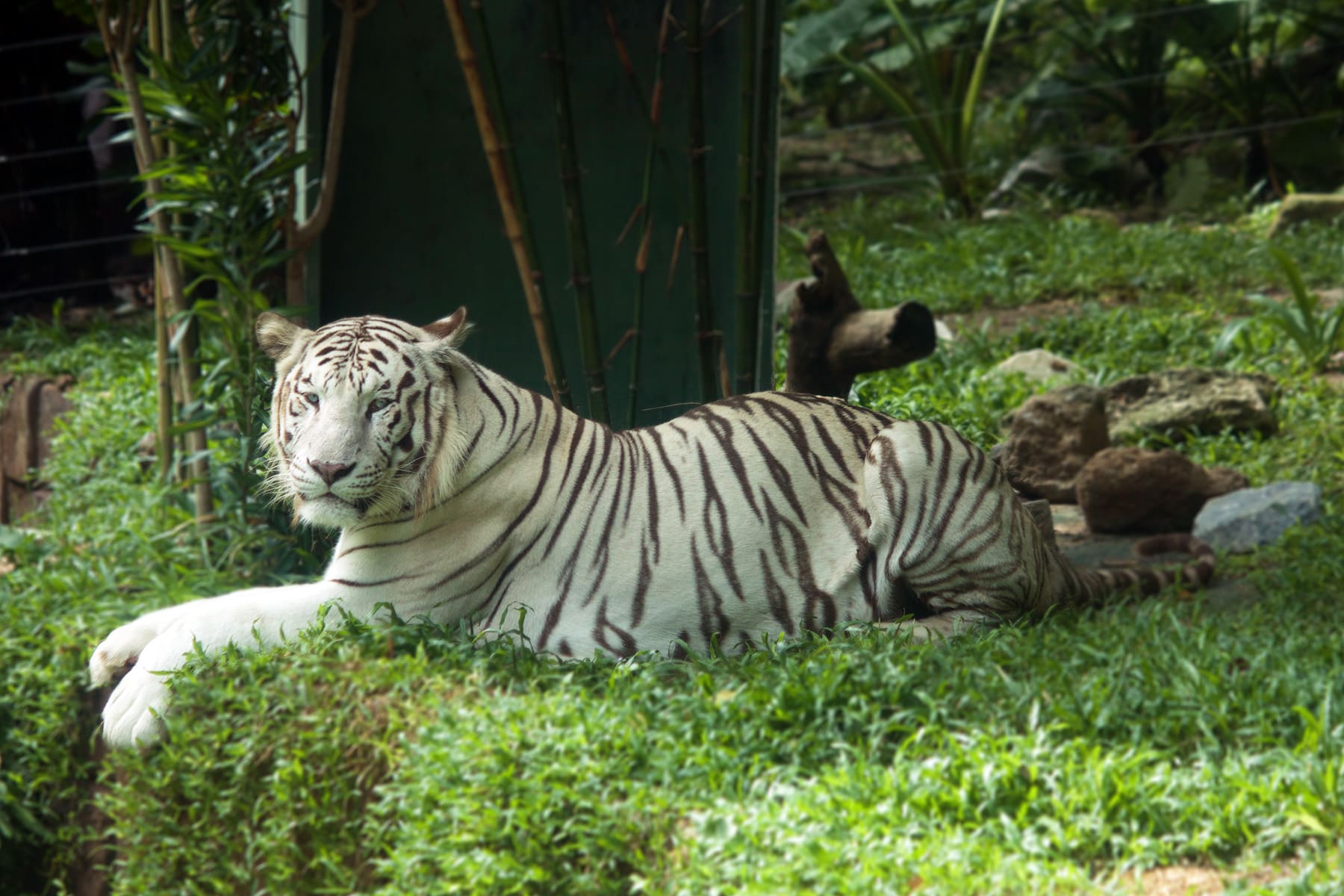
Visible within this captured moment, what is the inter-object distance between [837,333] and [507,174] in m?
1.23

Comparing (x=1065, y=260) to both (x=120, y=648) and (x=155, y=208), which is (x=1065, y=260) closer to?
(x=155, y=208)

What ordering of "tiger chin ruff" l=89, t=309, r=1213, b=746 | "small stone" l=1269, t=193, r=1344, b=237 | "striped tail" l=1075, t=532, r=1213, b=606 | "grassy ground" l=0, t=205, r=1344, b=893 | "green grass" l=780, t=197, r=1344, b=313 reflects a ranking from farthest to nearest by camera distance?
"small stone" l=1269, t=193, r=1344, b=237, "green grass" l=780, t=197, r=1344, b=313, "striped tail" l=1075, t=532, r=1213, b=606, "tiger chin ruff" l=89, t=309, r=1213, b=746, "grassy ground" l=0, t=205, r=1344, b=893

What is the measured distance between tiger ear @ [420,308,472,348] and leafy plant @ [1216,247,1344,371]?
170 inches

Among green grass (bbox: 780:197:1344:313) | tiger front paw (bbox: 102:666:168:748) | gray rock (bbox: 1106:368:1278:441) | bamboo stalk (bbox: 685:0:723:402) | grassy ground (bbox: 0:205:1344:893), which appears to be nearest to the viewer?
grassy ground (bbox: 0:205:1344:893)

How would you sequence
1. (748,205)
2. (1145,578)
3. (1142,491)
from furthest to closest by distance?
(1142,491) < (748,205) < (1145,578)

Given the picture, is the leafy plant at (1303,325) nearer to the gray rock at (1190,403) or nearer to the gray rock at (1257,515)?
the gray rock at (1190,403)

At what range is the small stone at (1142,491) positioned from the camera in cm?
525

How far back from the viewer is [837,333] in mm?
4766

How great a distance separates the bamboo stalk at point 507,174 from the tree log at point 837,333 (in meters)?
0.86

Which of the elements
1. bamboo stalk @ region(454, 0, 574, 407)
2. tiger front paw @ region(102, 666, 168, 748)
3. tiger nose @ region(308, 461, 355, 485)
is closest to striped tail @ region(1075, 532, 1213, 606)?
bamboo stalk @ region(454, 0, 574, 407)

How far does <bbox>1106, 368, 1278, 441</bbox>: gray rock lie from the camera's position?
20.0 ft

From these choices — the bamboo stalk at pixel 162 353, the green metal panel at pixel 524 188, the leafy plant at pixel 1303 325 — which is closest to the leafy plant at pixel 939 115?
the leafy plant at pixel 1303 325

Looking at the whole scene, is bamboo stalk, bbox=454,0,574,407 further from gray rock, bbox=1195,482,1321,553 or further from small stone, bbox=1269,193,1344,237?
small stone, bbox=1269,193,1344,237

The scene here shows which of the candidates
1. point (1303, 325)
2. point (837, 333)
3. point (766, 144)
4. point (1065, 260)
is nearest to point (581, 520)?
point (837, 333)
